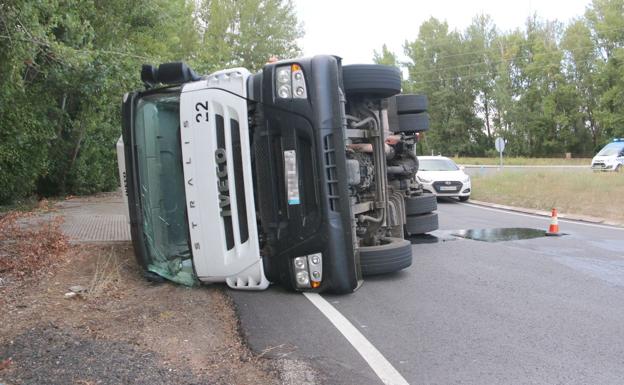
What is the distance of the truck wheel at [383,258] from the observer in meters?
6.07

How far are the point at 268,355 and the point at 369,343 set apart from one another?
80 cm

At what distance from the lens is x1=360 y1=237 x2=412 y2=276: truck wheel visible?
6.07m

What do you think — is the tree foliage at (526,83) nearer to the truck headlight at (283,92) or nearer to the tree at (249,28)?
the tree at (249,28)

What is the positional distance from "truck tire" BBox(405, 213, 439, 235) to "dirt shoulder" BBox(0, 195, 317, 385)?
376cm

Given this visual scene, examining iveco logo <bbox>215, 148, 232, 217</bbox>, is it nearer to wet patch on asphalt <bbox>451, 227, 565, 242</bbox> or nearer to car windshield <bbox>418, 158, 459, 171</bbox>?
wet patch on asphalt <bbox>451, 227, 565, 242</bbox>

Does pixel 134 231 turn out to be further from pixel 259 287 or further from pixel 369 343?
pixel 369 343

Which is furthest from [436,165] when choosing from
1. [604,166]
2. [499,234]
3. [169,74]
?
[604,166]

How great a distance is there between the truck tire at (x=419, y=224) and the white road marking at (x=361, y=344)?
3.45 meters

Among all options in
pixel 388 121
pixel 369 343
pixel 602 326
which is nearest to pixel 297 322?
pixel 369 343

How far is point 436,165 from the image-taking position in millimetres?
18422

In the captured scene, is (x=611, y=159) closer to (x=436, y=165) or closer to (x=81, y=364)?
(x=436, y=165)

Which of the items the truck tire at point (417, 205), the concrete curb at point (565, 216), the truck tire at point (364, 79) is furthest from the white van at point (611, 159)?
the truck tire at point (364, 79)

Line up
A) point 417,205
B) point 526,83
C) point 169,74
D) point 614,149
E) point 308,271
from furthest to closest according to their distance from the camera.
Answer: point 526,83, point 614,149, point 417,205, point 169,74, point 308,271

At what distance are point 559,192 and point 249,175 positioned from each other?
15069 mm
